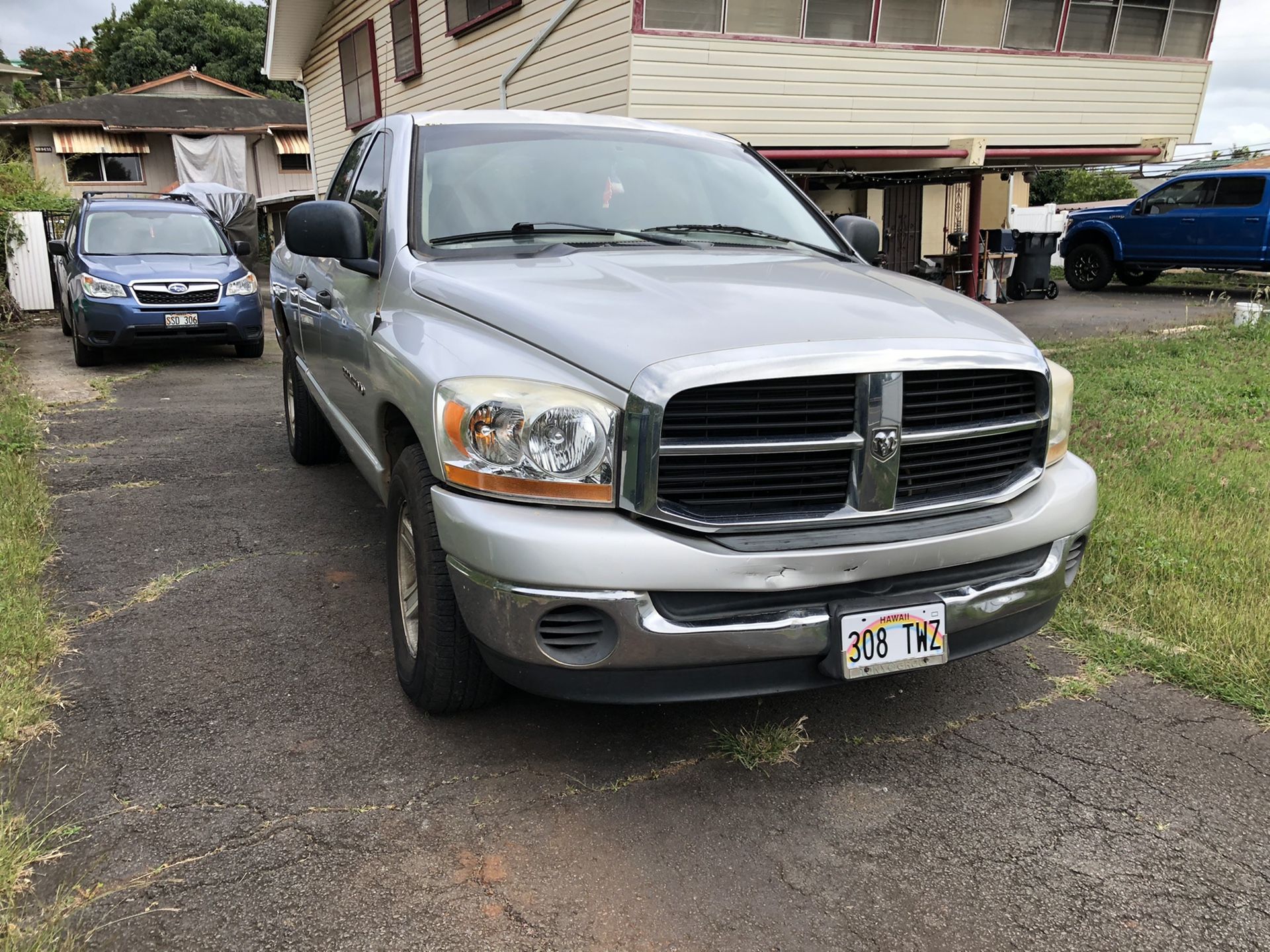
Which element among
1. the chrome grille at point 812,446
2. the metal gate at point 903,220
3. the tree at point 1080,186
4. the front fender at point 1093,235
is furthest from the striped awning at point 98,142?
the chrome grille at point 812,446

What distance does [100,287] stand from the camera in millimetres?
9844

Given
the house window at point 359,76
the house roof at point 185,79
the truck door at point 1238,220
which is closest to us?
the truck door at point 1238,220

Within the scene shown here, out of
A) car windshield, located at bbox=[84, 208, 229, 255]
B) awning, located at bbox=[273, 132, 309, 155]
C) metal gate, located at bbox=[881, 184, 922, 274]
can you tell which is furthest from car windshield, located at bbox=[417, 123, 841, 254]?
awning, located at bbox=[273, 132, 309, 155]

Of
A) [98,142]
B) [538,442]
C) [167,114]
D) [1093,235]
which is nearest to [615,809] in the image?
[538,442]

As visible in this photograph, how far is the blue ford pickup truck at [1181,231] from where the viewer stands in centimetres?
1477

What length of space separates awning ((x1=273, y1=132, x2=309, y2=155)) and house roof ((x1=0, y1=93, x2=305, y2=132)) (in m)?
0.34

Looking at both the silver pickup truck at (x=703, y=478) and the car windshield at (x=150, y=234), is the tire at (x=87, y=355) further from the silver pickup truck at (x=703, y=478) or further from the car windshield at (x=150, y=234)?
the silver pickup truck at (x=703, y=478)

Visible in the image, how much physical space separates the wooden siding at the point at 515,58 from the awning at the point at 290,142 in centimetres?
1636

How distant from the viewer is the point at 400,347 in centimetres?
306

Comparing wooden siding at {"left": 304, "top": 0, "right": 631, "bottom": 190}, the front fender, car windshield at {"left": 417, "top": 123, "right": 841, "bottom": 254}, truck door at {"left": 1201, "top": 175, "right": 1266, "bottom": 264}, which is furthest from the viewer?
the front fender

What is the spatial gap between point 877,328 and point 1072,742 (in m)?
1.49

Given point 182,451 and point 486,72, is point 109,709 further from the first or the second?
point 486,72

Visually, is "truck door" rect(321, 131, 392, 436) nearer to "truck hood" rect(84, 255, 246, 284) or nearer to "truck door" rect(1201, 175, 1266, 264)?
"truck hood" rect(84, 255, 246, 284)

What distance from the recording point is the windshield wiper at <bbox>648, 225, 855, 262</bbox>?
149 inches
